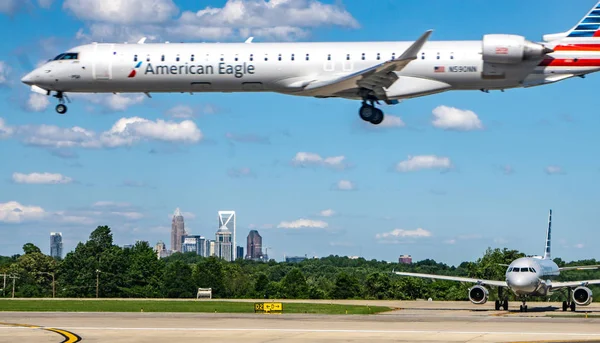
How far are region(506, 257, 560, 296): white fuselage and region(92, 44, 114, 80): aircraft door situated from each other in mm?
28741

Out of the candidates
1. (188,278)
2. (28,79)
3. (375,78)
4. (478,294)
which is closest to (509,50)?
(375,78)

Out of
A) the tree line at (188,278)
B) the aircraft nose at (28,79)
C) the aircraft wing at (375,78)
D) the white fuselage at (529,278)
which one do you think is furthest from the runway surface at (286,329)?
the tree line at (188,278)

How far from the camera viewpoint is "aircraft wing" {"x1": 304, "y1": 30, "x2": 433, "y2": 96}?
47.3 m

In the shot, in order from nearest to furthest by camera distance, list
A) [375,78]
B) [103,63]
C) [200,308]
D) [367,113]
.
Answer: [375,78]
[367,113]
[103,63]
[200,308]

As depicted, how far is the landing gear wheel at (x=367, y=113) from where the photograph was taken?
51312mm

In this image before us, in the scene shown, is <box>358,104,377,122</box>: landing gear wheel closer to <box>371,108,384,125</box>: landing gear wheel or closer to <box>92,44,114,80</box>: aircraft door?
<box>371,108,384,125</box>: landing gear wheel

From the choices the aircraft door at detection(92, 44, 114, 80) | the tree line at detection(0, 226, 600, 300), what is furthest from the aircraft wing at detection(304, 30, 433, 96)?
the tree line at detection(0, 226, 600, 300)

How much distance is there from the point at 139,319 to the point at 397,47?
19787 mm

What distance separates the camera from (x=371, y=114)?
51.3 m

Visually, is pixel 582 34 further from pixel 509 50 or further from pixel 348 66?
pixel 348 66

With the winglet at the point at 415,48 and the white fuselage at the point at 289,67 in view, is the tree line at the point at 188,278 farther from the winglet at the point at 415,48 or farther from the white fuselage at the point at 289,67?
the winglet at the point at 415,48

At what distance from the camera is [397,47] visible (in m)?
50.6

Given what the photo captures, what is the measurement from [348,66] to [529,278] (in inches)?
780

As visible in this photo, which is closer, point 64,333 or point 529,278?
point 64,333
